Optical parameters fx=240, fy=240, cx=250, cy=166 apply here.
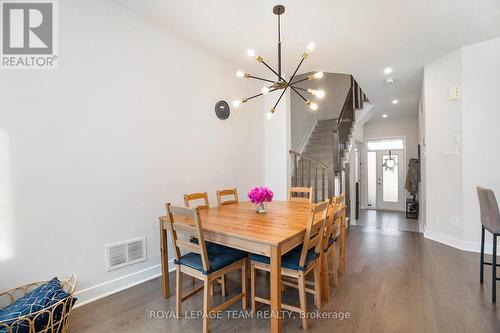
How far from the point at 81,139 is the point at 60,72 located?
604 millimetres

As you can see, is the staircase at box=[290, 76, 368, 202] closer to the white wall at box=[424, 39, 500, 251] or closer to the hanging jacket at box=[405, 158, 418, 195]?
the white wall at box=[424, 39, 500, 251]

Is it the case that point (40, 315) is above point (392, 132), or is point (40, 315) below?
below

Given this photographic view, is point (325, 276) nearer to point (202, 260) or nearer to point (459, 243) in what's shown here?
point (202, 260)

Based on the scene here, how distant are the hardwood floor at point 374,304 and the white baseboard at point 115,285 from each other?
0.07 m

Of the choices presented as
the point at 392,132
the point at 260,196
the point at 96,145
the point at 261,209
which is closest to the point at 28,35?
the point at 96,145

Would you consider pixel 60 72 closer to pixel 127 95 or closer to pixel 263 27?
pixel 127 95

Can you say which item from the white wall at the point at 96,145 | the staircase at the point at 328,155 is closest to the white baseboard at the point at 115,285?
the white wall at the point at 96,145

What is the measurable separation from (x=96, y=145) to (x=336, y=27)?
117 inches

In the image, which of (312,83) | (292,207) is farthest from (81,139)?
(312,83)

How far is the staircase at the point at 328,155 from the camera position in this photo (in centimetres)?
450

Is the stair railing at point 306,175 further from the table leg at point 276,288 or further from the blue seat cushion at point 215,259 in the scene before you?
the table leg at point 276,288

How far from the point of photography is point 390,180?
307 inches

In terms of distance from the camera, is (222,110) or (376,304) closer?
(376,304)

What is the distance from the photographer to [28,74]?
6.55 feet
